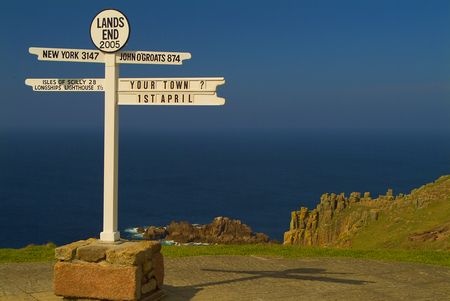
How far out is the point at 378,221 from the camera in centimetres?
5612

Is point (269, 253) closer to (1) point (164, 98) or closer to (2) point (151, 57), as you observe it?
(1) point (164, 98)

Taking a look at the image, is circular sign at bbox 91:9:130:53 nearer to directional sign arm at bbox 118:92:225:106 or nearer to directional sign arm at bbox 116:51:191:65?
directional sign arm at bbox 116:51:191:65

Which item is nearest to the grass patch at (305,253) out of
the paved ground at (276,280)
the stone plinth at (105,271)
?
the paved ground at (276,280)

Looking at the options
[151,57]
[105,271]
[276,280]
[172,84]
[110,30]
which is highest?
[110,30]

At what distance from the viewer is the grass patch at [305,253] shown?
1416 centimetres

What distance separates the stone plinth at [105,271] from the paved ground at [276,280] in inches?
29.2

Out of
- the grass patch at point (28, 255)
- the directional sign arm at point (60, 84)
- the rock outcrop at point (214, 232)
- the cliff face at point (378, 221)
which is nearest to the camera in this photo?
the directional sign arm at point (60, 84)

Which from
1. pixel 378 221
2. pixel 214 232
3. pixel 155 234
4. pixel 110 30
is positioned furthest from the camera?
pixel 155 234

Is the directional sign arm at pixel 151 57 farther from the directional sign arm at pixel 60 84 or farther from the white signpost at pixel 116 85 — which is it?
the directional sign arm at pixel 60 84

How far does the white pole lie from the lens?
29.8 feet

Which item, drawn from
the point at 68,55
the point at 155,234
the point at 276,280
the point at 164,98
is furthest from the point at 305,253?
the point at 155,234

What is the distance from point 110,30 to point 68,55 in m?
0.91

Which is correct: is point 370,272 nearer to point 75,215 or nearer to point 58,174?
point 75,215

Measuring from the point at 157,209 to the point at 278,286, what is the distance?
120 m
